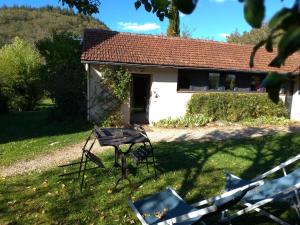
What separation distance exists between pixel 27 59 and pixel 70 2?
19617mm

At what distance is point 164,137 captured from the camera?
13508 millimetres

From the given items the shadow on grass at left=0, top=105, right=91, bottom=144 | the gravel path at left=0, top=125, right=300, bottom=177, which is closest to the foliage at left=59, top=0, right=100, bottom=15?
the gravel path at left=0, top=125, right=300, bottom=177

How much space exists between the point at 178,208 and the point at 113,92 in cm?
1192

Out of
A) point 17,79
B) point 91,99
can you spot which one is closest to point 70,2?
point 91,99

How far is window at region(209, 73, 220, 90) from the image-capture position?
18719mm

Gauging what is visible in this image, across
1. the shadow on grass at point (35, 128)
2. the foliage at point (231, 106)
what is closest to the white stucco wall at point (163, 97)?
the foliage at point (231, 106)

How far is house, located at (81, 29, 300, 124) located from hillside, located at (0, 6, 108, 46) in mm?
50853

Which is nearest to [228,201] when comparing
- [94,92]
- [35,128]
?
[35,128]

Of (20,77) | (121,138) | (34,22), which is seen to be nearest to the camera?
(121,138)

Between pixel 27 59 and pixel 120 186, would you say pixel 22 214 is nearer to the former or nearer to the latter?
pixel 120 186

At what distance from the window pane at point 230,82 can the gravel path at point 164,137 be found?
3.65m

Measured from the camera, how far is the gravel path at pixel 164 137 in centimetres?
897

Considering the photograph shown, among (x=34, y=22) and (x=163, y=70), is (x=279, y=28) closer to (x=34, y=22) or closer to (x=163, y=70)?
(x=163, y=70)

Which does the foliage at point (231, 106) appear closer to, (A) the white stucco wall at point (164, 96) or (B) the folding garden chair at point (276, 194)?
(A) the white stucco wall at point (164, 96)
